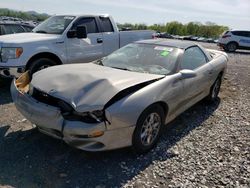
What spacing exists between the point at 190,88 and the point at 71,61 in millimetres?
3468

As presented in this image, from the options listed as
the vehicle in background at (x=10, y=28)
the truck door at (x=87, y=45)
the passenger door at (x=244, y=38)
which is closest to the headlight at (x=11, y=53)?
the truck door at (x=87, y=45)

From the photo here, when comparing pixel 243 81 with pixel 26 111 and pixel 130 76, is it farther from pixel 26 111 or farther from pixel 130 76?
pixel 26 111

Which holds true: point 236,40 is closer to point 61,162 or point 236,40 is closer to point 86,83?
point 86,83

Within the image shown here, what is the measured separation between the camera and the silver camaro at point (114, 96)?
10.6 ft

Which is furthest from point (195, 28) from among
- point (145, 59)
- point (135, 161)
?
point (135, 161)

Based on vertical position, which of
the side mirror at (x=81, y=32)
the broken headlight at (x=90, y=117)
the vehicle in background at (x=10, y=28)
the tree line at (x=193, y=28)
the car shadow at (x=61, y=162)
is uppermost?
the side mirror at (x=81, y=32)

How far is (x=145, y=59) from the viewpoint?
4652 millimetres

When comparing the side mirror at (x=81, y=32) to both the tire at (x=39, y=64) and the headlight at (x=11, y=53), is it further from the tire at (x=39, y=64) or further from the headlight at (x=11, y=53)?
the headlight at (x=11, y=53)

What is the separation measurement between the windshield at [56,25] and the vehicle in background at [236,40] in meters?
15.8

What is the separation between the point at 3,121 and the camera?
186 inches

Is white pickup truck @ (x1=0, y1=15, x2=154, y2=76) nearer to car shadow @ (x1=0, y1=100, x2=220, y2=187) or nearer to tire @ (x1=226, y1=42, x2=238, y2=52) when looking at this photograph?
car shadow @ (x1=0, y1=100, x2=220, y2=187)

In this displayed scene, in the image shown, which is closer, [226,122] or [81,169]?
[81,169]

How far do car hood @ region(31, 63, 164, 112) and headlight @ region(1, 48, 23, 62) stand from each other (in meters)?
2.12

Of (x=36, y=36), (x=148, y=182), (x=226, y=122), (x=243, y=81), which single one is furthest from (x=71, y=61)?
(x=243, y=81)
